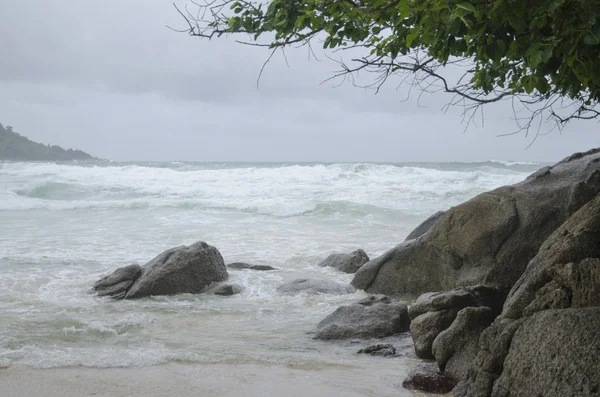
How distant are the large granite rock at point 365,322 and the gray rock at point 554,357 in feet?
9.27

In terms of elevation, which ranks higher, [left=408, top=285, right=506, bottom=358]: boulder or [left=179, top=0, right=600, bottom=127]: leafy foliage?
[left=179, top=0, right=600, bottom=127]: leafy foliage

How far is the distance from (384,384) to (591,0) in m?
3.38

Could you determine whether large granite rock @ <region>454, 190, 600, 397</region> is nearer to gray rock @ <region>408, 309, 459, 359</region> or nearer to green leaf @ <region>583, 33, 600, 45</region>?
gray rock @ <region>408, 309, 459, 359</region>

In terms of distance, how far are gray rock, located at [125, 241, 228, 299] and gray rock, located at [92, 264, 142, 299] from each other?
3.8 inches

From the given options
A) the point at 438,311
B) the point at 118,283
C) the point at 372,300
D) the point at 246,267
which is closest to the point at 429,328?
the point at 438,311

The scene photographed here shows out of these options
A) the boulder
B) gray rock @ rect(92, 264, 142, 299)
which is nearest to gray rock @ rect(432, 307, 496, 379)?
the boulder

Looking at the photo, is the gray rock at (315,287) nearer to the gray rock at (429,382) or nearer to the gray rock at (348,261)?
the gray rock at (348,261)

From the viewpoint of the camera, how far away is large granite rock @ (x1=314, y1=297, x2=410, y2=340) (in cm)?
671

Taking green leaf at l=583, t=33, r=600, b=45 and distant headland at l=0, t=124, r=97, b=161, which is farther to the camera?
distant headland at l=0, t=124, r=97, b=161

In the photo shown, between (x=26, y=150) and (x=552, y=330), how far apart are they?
9400 centimetres

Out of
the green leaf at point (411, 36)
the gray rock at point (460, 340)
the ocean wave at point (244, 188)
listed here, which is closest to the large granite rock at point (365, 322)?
the gray rock at point (460, 340)

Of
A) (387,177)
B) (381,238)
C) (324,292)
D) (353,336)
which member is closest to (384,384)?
(353,336)

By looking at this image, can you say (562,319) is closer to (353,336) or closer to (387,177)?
(353,336)

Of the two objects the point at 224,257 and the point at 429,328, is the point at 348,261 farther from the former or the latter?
the point at 429,328
